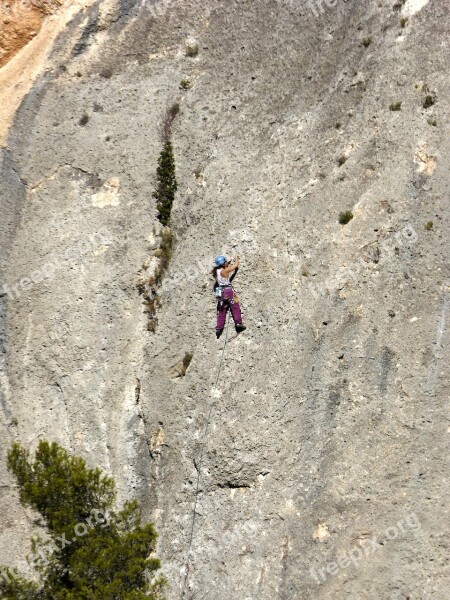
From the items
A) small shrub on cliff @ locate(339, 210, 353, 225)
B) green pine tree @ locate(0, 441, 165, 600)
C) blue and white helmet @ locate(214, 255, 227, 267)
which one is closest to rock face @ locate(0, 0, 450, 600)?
small shrub on cliff @ locate(339, 210, 353, 225)

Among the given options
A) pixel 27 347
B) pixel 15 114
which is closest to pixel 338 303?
pixel 27 347

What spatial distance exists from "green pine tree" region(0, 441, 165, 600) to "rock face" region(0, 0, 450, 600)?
1.21 metres

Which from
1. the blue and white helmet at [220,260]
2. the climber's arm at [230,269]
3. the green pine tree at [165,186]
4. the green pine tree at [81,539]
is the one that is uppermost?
the green pine tree at [165,186]

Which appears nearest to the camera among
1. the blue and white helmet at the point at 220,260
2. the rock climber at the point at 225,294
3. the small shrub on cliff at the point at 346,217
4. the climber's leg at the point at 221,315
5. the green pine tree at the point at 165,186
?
the small shrub on cliff at the point at 346,217

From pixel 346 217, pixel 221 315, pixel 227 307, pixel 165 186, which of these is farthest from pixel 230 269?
pixel 165 186

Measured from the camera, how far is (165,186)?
2255 centimetres

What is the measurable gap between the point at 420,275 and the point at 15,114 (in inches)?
491

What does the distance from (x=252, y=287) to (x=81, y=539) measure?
7170mm

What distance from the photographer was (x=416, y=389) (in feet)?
58.7

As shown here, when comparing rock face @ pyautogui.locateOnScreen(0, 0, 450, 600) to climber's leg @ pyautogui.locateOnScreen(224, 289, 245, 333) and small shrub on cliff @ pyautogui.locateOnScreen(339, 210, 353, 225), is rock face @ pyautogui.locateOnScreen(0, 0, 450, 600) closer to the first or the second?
small shrub on cliff @ pyautogui.locateOnScreen(339, 210, 353, 225)

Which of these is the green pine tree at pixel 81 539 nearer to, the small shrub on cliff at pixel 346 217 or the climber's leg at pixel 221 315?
→ the climber's leg at pixel 221 315

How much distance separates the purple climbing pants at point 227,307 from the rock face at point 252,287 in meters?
0.41

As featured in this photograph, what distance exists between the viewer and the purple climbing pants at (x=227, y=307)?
20.0 meters

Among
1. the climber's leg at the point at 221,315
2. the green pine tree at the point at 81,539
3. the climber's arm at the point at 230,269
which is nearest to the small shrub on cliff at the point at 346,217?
the climber's arm at the point at 230,269
